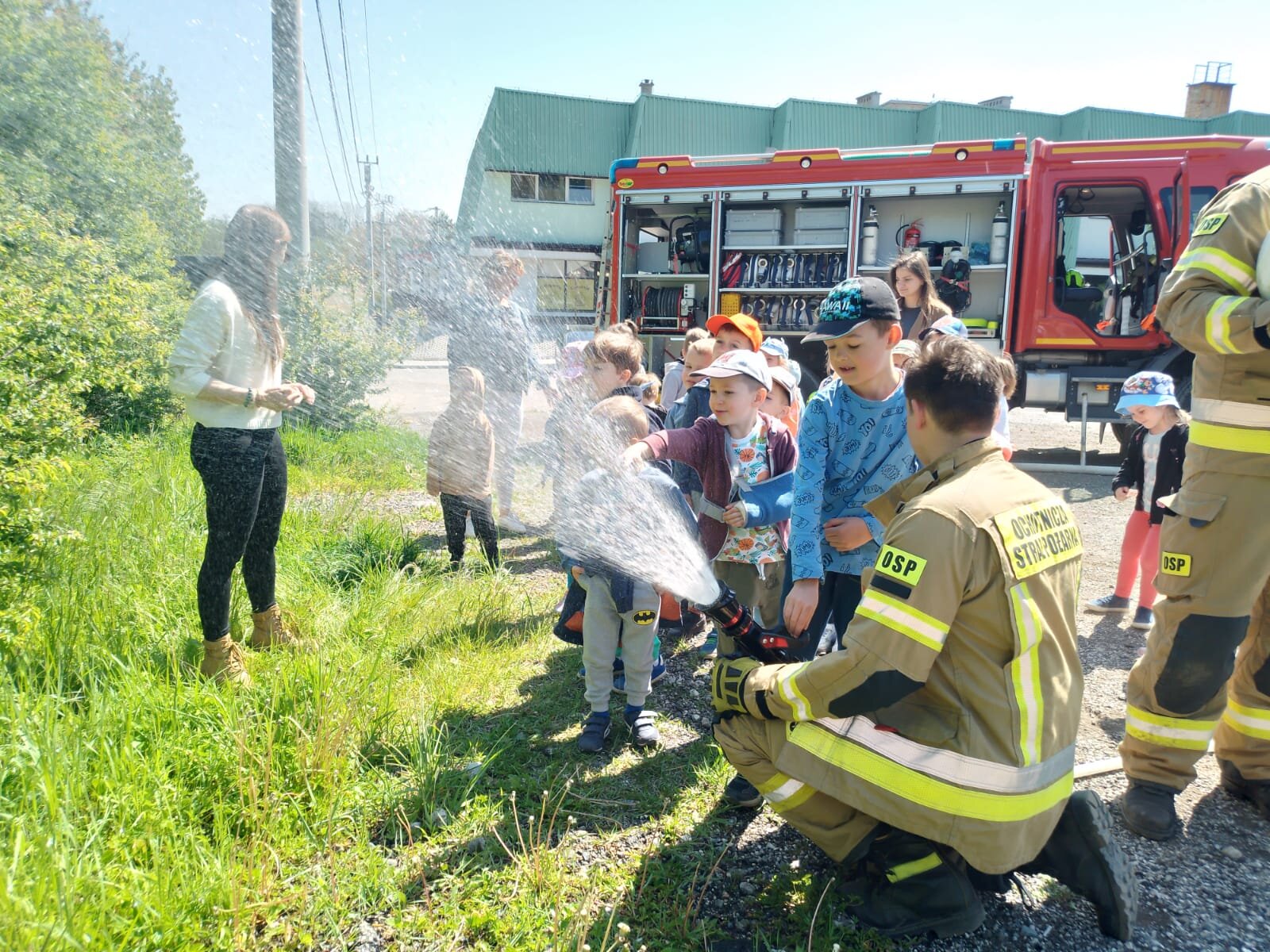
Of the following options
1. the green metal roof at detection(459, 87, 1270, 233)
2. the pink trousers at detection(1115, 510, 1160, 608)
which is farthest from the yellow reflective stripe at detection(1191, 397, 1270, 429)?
the green metal roof at detection(459, 87, 1270, 233)

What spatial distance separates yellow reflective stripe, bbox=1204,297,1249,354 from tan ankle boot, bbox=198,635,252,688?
3653 millimetres

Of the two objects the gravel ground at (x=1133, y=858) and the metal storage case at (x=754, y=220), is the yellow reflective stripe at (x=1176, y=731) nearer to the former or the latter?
the gravel ground at (x=1133, y=858)

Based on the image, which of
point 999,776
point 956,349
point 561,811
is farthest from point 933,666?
point 561,811

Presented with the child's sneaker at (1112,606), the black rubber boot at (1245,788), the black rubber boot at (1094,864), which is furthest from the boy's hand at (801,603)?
the child's sneaker at (1112,606)

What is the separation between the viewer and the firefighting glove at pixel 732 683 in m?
2.19

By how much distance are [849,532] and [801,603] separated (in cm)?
33

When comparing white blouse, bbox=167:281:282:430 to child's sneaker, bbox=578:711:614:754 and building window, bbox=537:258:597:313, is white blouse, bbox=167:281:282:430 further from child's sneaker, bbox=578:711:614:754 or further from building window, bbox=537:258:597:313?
building window, bbox=537:258:597:313

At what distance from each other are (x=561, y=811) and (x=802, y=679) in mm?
1102

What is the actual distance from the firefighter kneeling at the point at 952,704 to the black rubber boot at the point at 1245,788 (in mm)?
1029

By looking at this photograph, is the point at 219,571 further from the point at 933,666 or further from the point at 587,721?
the point at 933,666

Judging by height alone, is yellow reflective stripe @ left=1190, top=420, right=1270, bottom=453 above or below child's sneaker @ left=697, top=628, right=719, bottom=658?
above

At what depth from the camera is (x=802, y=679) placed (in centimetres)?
197

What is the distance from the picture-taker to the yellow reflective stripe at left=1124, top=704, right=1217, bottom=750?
2.56 m

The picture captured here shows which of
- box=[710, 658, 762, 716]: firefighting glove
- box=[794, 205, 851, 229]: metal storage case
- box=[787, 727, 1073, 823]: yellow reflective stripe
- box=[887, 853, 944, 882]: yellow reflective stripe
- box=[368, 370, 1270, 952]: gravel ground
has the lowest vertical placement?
box=[368, 370, 1270, 952]: gravel ground
